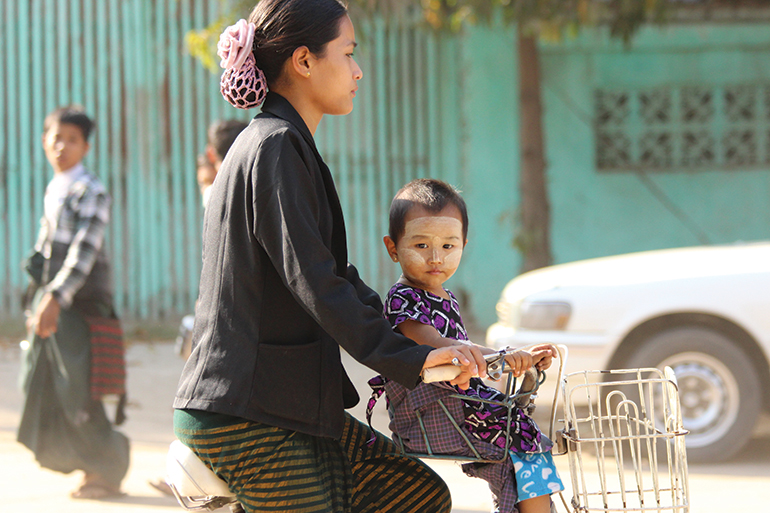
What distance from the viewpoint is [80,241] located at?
14.5 ft

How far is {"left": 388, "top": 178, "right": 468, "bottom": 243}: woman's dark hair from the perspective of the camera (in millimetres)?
2312

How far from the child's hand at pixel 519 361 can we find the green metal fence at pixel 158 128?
7.60m

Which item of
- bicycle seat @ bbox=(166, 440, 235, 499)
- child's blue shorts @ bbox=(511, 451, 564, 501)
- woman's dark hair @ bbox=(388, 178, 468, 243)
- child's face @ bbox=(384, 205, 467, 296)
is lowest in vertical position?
child's blue shorts @ bbox=(511, 451, 564, 501)

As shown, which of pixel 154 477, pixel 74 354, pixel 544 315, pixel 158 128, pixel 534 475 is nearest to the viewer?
pixel 534 475

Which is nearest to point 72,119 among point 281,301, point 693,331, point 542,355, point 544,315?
point 544,315

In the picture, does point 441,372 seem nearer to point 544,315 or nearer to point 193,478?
point 193,478

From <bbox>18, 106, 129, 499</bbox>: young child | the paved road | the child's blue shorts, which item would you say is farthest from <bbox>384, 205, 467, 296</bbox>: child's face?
A: <bbox>18, 106, 129, 499</bbox>: young child

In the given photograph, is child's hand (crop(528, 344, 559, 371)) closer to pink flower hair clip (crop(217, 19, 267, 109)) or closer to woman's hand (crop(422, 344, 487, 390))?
woman's hand (crop(422, 344, 487, 390))

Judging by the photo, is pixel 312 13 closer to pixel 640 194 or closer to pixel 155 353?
pixel 155 353

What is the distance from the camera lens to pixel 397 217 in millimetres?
2365

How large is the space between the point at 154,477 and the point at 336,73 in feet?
11.6

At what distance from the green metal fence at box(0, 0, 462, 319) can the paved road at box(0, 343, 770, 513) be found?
327 cm

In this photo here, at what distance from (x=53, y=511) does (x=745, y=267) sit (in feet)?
12.9

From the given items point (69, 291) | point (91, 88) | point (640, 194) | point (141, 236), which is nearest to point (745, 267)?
point (69, 291)
